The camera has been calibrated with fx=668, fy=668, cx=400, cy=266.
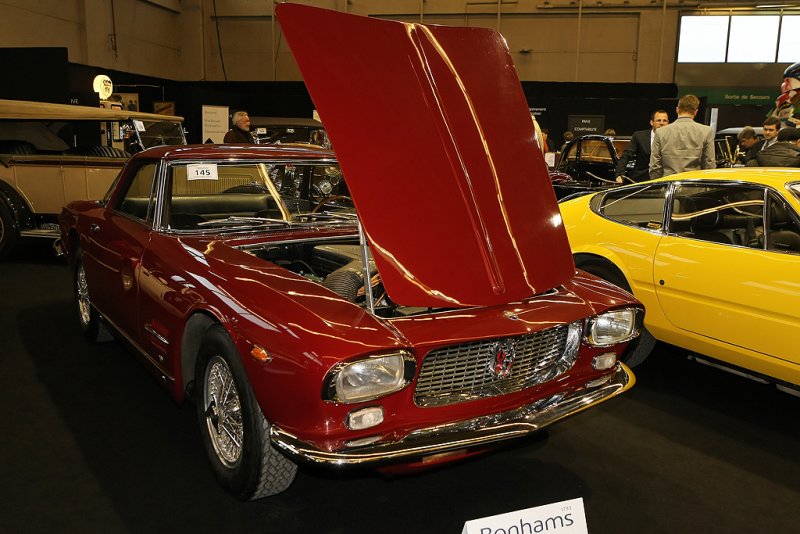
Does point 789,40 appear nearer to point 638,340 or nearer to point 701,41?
point 701,41

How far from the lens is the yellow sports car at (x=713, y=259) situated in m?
3.36

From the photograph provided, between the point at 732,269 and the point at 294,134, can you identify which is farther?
the point at 294,134

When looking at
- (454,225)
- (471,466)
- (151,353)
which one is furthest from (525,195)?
(151,353)

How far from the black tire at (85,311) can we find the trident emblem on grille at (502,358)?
9.60ft

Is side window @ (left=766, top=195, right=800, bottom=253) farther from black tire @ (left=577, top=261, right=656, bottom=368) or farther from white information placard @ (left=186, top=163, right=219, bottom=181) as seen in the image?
white information placard @ (left=186, top=163, right=219, bottom=181)

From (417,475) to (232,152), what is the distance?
6.34 ft

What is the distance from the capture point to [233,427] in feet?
8.72

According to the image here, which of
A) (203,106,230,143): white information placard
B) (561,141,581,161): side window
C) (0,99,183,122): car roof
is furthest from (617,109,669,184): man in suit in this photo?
(203,106,230,143): white information placard

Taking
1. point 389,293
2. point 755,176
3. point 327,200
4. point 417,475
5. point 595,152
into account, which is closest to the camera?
point 389,293

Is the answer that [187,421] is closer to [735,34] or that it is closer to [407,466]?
[407,466]

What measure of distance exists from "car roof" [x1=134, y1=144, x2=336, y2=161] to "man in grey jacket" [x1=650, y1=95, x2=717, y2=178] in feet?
10.8

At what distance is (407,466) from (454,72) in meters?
1.71

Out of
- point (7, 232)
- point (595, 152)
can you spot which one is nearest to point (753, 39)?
point (595, 152)

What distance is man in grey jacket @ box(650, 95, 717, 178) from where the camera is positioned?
5.67 metres
